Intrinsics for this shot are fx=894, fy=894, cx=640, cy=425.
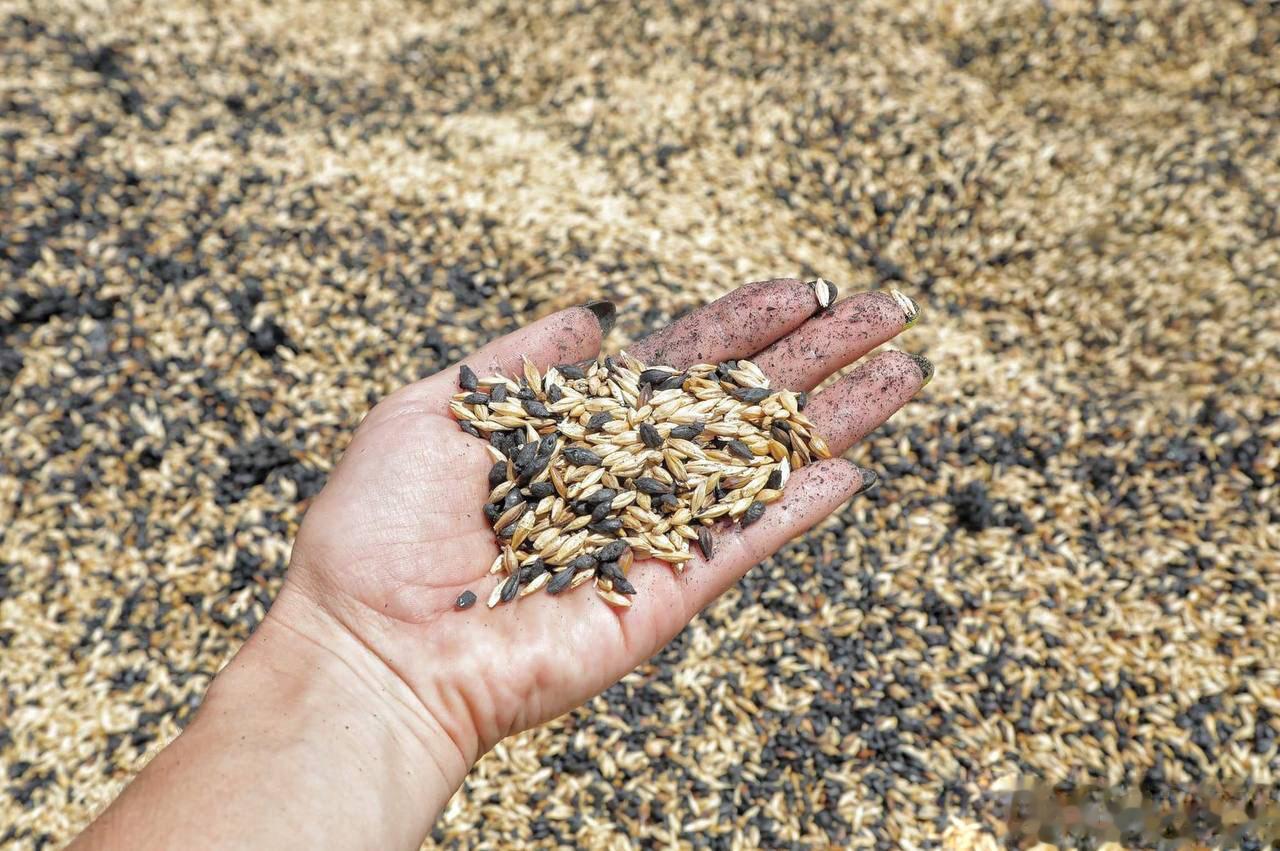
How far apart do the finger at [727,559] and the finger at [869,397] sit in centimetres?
14

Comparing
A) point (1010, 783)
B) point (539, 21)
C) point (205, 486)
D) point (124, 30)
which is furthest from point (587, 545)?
point (124, 30)

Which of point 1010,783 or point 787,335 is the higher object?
point 787,335

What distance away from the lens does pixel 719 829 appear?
3.35m

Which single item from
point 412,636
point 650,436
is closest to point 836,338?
point 650,436

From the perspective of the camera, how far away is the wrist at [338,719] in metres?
2.32

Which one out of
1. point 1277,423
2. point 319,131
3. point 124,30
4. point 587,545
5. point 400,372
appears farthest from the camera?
point 124,30

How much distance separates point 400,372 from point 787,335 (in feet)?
6.72

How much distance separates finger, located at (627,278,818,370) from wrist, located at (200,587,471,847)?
150 centimetres

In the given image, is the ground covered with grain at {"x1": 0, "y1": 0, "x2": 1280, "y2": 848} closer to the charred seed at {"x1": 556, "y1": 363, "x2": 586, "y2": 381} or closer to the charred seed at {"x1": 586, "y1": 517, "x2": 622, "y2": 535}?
the charred seed at {"x1": 586, "y1": 517, "x2": 622, "y2": 535}

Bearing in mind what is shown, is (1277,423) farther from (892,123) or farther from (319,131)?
(319,131)

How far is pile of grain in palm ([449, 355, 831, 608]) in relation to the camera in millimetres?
2850

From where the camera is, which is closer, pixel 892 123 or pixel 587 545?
pixel 587 545

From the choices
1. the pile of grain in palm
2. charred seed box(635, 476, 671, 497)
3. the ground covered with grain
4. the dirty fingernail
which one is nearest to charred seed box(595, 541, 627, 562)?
the pile of grain in palm

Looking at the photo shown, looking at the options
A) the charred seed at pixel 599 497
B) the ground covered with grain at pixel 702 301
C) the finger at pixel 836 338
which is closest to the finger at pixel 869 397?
the finger at pixel 836 338
